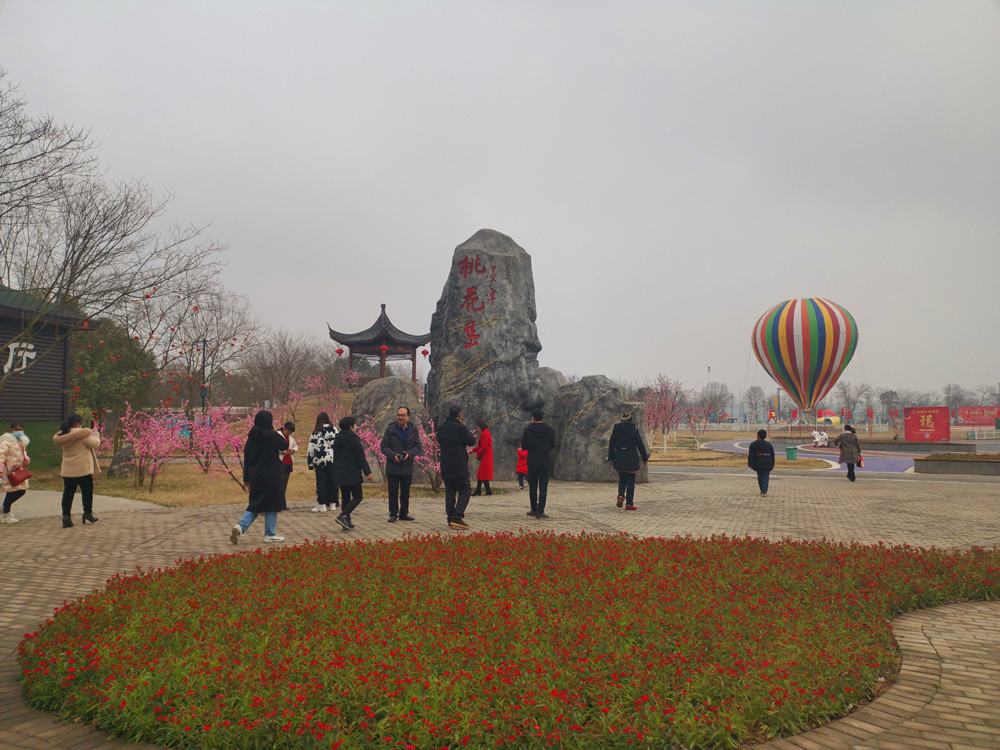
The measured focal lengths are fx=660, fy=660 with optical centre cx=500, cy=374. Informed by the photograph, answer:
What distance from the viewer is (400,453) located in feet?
32.4

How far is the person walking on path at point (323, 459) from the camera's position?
1140 centimetres

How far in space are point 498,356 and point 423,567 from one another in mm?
12296

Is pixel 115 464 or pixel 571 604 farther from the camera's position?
pixel 115 464

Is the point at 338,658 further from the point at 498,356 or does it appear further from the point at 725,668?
the point at 498,356

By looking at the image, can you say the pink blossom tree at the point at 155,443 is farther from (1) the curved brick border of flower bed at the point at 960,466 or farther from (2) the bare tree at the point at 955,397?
(2) the bare tree at the point at 955,397

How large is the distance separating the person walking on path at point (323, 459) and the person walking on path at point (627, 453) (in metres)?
5.03

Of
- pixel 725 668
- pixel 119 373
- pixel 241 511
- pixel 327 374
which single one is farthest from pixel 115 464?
pixel 327 374

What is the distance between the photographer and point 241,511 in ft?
39.5

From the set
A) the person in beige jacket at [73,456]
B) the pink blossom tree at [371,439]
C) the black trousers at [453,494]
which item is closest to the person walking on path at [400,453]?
the black trousers at [453,494]

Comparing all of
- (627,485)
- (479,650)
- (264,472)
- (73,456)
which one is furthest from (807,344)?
(479,650)

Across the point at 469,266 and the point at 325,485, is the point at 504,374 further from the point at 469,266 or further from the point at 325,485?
the point at 325,485

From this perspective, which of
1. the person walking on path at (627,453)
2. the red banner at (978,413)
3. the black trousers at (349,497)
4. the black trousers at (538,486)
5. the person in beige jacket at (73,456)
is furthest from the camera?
the red banner at (978,413)

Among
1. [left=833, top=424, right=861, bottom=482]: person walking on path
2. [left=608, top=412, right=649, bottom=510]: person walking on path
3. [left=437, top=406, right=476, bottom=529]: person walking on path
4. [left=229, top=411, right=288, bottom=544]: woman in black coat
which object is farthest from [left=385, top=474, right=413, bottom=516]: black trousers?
[left=833, top=424, right=861, bottom=482]: person walking on path

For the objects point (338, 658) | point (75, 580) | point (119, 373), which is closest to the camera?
point (338, 658)
